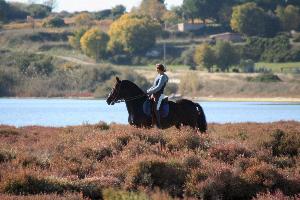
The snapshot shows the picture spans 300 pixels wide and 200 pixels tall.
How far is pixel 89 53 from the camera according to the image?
146 metres

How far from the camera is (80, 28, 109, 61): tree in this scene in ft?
470

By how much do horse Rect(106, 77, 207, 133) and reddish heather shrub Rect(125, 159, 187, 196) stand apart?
6819 mm

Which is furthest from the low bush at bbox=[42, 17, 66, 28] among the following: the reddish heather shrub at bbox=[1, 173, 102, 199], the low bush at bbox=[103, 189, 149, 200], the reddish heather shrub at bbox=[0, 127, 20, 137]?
the low bush at bbox=[103, 189, 149, 200]

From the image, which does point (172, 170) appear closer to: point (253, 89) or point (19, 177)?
point (19, 177)

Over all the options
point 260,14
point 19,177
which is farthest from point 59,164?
point 260,14

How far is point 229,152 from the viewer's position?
19484 millimetres

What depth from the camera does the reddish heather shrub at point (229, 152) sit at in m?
19.2

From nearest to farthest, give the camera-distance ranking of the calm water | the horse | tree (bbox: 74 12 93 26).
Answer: the horse → the calm water → tree (bbox: 74 12 93 26)

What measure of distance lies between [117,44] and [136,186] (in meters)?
131

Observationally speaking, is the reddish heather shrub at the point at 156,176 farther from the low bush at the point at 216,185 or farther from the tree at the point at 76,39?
the tree at the point at 76,39

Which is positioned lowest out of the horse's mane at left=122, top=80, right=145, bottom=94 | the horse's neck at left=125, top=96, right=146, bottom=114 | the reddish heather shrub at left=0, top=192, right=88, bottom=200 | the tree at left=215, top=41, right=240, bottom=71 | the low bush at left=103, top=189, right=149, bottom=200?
the tree at left=215, top=41, right=240, bottom=71

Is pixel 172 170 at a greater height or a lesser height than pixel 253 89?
greater

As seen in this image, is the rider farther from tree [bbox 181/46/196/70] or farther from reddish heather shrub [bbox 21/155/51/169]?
tree [bbox 181/46/196/70]

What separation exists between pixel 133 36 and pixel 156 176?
13209cm
